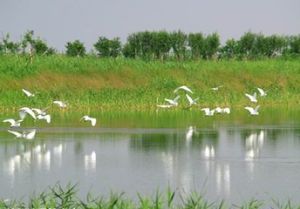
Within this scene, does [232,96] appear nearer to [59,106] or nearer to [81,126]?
[59,106]

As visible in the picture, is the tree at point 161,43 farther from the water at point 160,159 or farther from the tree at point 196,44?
the water at point 160,159

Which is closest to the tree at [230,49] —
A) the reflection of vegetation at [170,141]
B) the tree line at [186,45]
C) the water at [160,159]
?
the tree line at [186,45]

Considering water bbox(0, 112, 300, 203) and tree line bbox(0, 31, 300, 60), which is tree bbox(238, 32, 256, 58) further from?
water bbox(0, 112, 300, 203)

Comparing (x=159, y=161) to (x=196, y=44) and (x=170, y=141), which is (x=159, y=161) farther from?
(x=196, y=44)

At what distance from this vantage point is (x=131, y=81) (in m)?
39.1

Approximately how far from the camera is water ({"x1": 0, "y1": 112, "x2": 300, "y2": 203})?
14.9 meters

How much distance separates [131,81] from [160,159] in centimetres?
2065

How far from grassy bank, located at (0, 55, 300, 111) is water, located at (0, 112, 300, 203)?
244 inches

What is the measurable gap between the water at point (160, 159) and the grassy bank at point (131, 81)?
621 cm

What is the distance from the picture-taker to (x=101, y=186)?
49.0 ft

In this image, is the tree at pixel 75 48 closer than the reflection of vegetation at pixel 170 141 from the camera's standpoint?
No

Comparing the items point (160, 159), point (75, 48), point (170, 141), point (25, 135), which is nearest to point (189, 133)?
point (170, 141)

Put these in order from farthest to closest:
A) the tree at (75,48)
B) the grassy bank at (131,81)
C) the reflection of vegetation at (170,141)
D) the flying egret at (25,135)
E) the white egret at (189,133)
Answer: the tree at (75,48) < the grassy bank at (131,81) < the white egret at (189,133) < the flying egret at (25,135) < the reflection of vegetation at (170,141)

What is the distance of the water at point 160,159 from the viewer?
1487 cm
